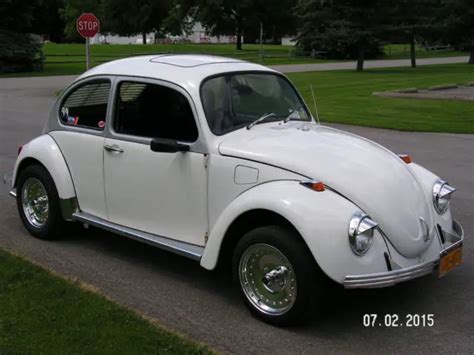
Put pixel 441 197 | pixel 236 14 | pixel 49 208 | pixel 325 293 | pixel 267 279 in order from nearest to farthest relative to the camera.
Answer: pixel 325 293, pixel 267 279, pixel 441 197, pixel 49 208, pixel 236 14

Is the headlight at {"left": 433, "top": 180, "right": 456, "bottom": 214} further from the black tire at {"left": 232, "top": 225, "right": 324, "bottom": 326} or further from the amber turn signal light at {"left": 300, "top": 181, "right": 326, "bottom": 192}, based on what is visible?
the black tire at {"left": 232, "top": 225, "right": 324, "bottom": 326}

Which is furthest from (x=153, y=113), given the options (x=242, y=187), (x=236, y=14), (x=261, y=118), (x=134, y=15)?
(x=134, y=15)

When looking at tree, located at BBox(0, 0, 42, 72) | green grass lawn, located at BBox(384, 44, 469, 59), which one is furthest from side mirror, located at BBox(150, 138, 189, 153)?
green grass lawn, located at BBox(384, 44, 469, 59)

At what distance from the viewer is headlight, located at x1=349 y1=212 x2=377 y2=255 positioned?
3834 mm

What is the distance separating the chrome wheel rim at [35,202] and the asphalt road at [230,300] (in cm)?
19

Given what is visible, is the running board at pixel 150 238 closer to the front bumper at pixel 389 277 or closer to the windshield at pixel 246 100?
the windshield at pixel 246 100

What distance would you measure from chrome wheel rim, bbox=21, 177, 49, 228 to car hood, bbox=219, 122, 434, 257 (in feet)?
7.42

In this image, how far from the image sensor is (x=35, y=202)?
6035mm

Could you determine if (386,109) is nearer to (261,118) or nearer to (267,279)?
(261,118)

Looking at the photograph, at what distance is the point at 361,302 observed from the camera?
454 centimetres

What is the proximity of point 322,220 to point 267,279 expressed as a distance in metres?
0.59

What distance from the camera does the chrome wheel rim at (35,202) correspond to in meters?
5.91

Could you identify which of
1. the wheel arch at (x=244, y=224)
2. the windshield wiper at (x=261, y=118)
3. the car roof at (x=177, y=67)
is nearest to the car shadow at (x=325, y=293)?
the wheel arch at (x=244, y=224)

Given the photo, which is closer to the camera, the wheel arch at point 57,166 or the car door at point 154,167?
the car door at point 154,167
